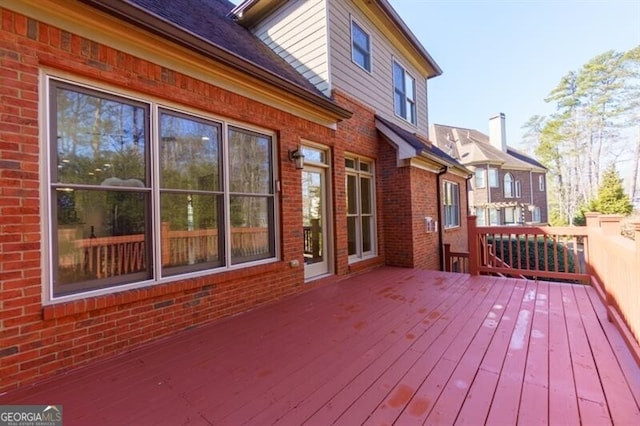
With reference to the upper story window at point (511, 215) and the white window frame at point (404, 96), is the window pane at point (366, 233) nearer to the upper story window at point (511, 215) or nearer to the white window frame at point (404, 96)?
the white window frame at point (404, 96)

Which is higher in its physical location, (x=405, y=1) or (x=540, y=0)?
(x=540, y=0)

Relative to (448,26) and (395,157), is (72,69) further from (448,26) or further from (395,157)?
(448,26)

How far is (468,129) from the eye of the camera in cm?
2569

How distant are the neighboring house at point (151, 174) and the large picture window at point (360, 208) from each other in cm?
35

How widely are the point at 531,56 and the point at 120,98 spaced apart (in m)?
26.2

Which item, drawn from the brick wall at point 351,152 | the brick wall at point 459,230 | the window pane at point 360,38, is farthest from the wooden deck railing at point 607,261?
the window pane at point 360,38

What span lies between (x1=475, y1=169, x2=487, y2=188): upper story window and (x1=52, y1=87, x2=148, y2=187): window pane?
76.5 feet

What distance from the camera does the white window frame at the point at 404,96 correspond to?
802 centimetres

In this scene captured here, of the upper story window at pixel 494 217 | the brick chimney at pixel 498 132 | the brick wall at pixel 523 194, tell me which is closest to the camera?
the upper story window at pixel 494 217

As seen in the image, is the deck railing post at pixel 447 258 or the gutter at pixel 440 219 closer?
the deck railing post at pixel 447 258

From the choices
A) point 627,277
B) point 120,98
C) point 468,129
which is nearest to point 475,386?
point 627,277

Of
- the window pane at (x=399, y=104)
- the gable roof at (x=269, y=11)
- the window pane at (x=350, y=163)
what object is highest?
the gable roof at (x=269, y=11)

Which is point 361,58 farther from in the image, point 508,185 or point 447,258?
point 508,185

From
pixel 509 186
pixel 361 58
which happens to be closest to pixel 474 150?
pixel 509 186
